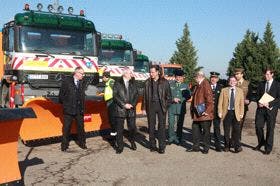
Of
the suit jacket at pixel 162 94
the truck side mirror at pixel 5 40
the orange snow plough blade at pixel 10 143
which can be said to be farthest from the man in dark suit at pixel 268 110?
the truck side mirror at pixel 5 40

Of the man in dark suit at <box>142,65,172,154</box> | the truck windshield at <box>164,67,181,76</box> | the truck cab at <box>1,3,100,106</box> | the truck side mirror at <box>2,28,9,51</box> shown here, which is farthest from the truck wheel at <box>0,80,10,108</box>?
the truck windshield at <box>164,67,181,76</box>

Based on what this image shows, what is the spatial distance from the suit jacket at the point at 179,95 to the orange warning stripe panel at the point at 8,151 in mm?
4727

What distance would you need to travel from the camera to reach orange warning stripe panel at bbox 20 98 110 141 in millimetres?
9289

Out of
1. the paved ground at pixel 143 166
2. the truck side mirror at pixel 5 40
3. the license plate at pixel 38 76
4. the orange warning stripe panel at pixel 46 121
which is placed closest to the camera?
the paved ground at pixel 143 166

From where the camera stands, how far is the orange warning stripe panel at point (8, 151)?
5.77 m

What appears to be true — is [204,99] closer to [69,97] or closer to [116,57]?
[69,97]

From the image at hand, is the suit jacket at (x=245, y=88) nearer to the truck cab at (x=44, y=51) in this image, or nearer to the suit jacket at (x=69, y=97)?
the suit jacket at (x=69, y=97)

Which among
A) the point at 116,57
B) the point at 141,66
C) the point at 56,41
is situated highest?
the point at 56,41

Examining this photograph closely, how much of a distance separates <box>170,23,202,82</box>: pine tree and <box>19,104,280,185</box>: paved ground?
4317cm

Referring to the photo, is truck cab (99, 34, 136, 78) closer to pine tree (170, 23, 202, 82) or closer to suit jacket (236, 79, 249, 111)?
suit jacket (236, 79, 249, 111)

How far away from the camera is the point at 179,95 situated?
33.0ft

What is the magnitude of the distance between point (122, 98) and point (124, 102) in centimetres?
9

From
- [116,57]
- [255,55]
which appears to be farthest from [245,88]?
[255,55]

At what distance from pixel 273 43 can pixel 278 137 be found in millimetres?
33627
